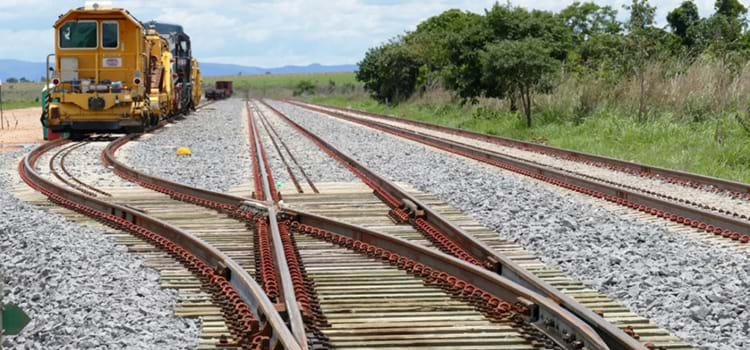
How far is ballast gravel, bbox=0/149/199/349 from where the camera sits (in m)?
5.46

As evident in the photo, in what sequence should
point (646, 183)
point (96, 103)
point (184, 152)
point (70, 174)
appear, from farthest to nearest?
1. point (96, 103)
2. point (184, 152)
3. point (70, 174)
4. point (646, 183)

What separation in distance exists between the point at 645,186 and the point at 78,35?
16424mm

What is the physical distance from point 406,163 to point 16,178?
6569mm

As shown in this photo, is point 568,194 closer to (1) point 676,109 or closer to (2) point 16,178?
(2) point 16,178

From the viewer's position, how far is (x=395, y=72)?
56.2 metres

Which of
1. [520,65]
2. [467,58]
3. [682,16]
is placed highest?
[682,16]

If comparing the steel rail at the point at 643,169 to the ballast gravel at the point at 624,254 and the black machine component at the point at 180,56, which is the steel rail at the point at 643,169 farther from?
the black machine component at the point at 180,56

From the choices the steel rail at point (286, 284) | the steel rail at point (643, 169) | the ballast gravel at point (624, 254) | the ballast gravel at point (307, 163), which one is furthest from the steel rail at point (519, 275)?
the steel rail at point (643, 169)

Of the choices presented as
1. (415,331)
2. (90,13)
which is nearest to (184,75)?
(90,13)

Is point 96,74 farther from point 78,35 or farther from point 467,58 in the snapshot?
point 467,58

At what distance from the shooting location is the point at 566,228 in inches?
364

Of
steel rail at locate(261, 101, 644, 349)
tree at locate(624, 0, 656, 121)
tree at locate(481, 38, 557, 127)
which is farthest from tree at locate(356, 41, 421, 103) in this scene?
steel rail at locate(261, 101, 644, 349)

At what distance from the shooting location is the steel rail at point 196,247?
530 cm

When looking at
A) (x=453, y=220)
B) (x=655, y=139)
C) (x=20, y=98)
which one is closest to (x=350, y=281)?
(x=453, y=220)
